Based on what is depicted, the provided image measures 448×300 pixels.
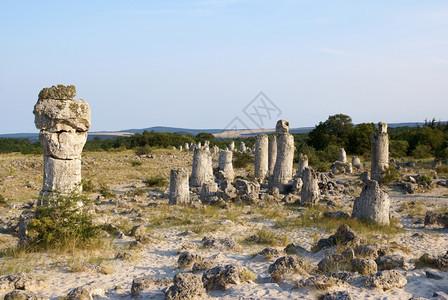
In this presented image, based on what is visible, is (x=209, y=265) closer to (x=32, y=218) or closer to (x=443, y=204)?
(x=32, y=218)

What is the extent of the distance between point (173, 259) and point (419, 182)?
569 inches

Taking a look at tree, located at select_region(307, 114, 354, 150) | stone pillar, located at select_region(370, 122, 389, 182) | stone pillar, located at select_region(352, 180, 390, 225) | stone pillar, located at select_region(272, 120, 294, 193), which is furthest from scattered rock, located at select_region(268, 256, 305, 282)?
tree, located at select_region(307, 114, 354, 150)

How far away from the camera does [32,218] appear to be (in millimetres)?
7801

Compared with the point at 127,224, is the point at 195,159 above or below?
above

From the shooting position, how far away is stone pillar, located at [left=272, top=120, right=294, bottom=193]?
1623 cm

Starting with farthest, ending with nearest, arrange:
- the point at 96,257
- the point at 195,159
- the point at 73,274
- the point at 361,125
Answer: the point at 361,125 < the point at 195,159 < the point at 96,257 < the point at 73,274

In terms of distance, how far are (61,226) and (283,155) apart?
10.4 m

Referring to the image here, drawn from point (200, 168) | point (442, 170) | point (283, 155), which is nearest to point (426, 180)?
point (442, 170)

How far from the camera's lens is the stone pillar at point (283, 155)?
53.3ft

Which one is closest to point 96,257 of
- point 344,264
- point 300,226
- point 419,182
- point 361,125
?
point 344,264

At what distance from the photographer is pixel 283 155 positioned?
1631 centimetres

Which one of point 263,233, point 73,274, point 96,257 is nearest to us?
point 73,274

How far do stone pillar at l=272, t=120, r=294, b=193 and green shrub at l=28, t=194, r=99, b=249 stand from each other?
9.75 m

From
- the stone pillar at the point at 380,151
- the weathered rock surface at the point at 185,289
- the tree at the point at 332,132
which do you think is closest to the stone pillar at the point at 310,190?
the stone pillar at the point at 380,151
